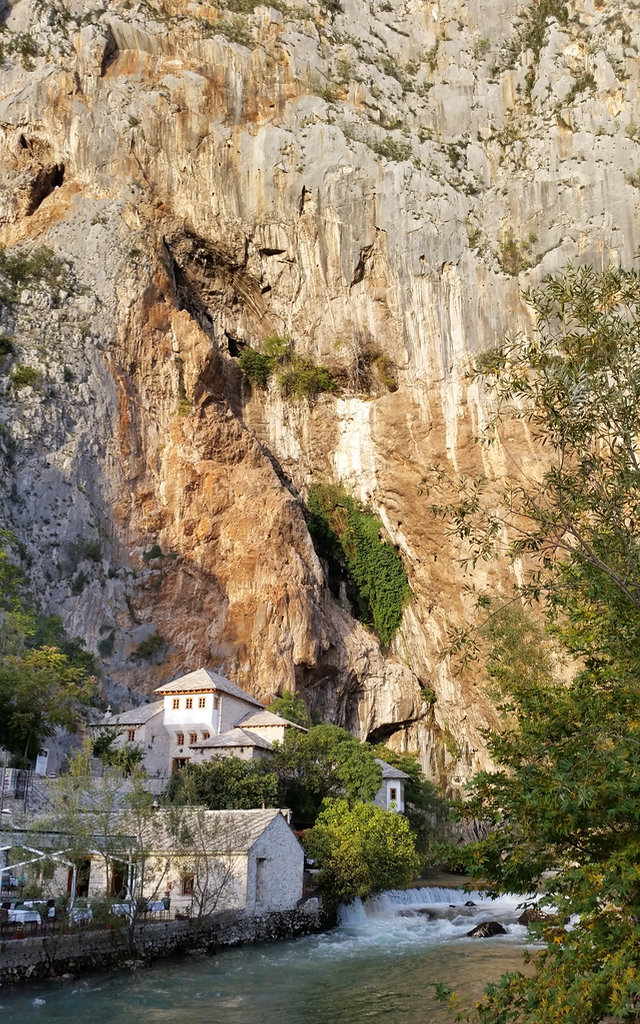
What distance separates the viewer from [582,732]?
28.8 feet

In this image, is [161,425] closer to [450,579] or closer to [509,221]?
[450,579]

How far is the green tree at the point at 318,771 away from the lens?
34.6 meters

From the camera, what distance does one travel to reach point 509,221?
5178 cm

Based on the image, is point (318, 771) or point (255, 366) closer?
point (318, 771)

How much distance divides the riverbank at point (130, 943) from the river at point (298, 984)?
18.1 inches

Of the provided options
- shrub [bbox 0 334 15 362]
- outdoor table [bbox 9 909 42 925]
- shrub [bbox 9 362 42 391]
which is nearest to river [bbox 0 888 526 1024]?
outdoor table [bbox 9 909 42 925]

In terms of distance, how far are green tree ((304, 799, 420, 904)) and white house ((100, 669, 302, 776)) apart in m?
4.92

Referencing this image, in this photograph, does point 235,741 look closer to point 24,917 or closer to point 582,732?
point 24,917

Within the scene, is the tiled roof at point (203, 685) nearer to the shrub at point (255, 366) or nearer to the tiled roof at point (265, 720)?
the tiled roof at point (265, 720)

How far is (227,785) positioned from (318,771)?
5263 millimetres

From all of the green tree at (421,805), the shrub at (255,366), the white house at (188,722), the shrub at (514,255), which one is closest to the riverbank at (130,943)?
the white house at (188,722)

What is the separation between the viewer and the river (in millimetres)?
17984

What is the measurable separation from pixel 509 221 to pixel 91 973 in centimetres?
4506

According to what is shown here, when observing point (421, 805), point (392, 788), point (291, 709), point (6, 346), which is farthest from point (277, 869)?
point (6, 346)
